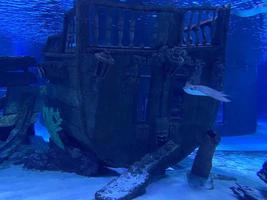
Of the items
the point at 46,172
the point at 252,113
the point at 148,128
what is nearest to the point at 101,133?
the point at 148,128

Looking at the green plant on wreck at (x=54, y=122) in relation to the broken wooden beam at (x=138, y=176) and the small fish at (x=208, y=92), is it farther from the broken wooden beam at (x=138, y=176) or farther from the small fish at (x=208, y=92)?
the small fish at (x=208, y=92)

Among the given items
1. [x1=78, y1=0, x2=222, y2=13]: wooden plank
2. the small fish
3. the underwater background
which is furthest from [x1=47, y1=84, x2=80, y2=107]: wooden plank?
the small fish

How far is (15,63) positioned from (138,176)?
5526 millimetres

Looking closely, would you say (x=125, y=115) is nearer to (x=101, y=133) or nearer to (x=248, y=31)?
(x=101, y=133)

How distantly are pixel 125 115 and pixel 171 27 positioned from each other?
2.16m

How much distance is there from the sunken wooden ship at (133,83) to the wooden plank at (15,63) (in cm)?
194

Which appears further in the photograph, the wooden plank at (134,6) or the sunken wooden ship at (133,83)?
the sunken wooden ship at (133,83)

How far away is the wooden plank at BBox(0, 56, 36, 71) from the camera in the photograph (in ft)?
30.4

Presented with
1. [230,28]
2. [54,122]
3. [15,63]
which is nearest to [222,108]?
[230,28]

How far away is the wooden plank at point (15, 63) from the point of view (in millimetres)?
9259

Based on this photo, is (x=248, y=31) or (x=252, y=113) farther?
(x=252, y=113)

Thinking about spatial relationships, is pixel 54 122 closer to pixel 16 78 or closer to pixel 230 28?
pixel 16 78

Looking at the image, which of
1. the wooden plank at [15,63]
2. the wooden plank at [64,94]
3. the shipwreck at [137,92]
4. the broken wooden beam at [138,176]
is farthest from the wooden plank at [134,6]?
the wooden plank at [15,63]

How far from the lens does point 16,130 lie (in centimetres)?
930
